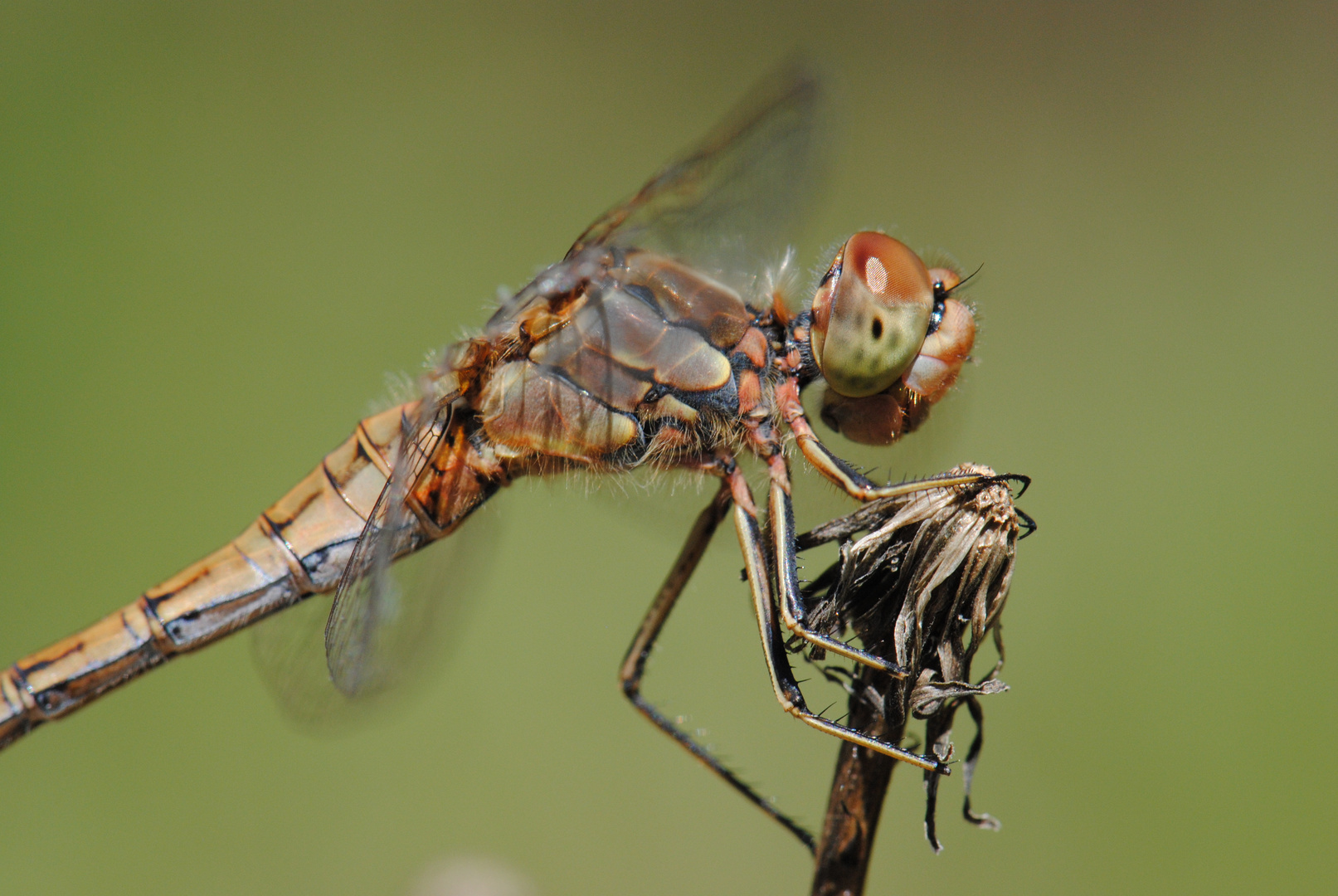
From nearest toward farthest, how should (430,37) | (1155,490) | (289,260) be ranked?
(1155,490) < (289,260) < (430,37)

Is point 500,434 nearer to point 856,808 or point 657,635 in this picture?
point 657,635

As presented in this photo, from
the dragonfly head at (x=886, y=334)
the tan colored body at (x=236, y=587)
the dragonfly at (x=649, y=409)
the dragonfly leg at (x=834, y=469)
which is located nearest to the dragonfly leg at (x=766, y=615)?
the dragonfly at (x=649, y=409)

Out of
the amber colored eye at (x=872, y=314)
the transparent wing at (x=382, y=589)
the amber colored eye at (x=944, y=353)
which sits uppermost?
the transparent wing at (x=382, y=589)

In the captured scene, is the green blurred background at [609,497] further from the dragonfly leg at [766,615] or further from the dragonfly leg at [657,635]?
the dragonfly leg at [766,615]

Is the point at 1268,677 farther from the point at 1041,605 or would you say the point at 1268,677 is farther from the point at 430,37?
the point at 430,37

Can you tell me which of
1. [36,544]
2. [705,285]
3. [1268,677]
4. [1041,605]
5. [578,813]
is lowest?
[1268,677]

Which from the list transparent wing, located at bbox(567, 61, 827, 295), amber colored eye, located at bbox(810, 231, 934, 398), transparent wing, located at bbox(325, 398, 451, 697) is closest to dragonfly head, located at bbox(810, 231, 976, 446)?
amber colored eye, located at bbox(810, 231, 934, 398)

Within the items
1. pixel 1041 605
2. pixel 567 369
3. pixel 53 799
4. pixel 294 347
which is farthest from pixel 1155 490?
pixel 53 799

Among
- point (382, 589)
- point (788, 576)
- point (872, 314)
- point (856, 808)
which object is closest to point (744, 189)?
point (872, 314)
